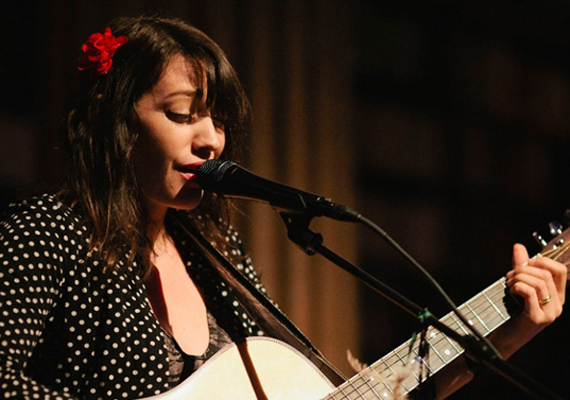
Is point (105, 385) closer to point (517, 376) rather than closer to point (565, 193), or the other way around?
point (517, 376)

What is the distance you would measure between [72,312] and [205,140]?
52 centimetres

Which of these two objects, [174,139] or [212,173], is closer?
[212,173]

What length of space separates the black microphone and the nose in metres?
0.18

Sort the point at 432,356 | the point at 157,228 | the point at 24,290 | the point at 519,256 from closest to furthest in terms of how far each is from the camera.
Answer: the point at 24,290 → the point at 432,356 → the point at 519,256 → the point at 157,228

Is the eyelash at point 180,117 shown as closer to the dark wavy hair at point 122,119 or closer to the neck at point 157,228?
the dark wavy hair at point 122,119

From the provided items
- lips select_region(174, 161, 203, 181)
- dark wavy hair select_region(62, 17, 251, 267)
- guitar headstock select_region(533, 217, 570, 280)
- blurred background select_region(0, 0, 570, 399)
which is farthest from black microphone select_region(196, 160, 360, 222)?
blurred background select_region(0, 0, 570, 399)

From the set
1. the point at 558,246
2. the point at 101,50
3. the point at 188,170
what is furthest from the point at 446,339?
the point at 101,50

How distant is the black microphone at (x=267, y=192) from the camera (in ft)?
3.36

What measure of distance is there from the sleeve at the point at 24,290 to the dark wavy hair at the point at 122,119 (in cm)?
14

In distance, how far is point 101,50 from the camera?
148 centimetres

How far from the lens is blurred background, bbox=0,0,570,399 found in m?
2.92

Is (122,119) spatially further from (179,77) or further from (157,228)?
(157,228)

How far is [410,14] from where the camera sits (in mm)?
3367

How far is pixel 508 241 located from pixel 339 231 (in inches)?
42.6
